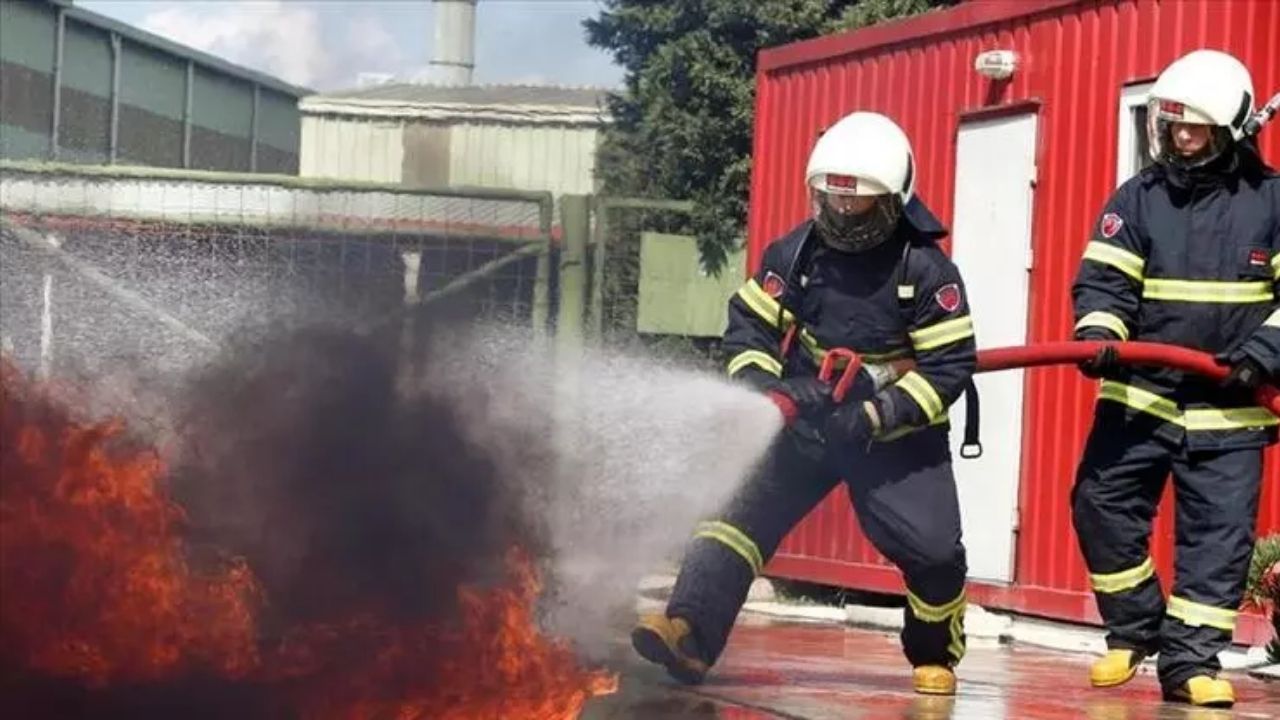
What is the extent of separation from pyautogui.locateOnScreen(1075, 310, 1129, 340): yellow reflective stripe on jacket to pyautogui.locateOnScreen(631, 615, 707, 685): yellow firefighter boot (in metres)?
1.64

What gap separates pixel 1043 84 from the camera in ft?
38.3

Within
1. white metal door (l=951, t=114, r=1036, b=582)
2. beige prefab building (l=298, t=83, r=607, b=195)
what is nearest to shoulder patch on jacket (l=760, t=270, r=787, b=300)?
white metal door (l=951, t=114, r=1036, b=582)

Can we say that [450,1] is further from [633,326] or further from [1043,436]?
[1043,436]

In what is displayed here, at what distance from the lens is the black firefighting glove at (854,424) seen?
24.2 ft

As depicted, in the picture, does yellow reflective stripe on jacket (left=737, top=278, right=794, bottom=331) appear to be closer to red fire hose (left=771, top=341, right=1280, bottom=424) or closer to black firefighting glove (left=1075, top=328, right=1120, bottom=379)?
red fire hose (left=771, top=341, right=1280, bottom=424)

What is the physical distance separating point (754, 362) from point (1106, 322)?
119 centimetres

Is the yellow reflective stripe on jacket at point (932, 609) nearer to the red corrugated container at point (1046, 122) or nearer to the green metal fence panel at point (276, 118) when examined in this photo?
the red corrugated container at point (1046, 122)

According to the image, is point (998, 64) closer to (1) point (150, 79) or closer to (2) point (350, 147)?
(2) point (350, 147)

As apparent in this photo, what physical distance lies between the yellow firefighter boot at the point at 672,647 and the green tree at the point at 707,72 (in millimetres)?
12164

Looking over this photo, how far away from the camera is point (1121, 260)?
312 inches

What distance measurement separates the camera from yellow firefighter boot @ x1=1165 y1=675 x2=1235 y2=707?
7.66 meters

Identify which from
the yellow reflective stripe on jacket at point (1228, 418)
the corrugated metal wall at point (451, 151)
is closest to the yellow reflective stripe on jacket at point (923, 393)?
the yellow reflective stripe on jacket at point (1228, 418)

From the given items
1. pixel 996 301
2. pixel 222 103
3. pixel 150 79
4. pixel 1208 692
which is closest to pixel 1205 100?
pixel 1208 692

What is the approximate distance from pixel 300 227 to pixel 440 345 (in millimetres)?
9191
